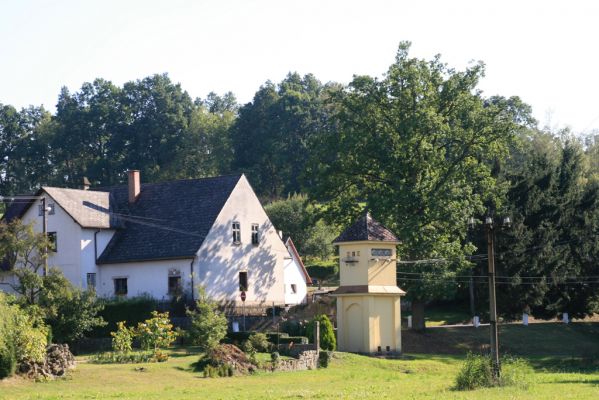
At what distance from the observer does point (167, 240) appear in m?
59.9

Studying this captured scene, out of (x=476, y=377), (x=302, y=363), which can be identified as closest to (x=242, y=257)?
(x=302, y=363)

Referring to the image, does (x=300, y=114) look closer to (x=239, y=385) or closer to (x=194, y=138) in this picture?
(x=194, y=138)

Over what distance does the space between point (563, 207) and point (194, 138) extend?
181 ft

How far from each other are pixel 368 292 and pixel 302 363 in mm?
8460

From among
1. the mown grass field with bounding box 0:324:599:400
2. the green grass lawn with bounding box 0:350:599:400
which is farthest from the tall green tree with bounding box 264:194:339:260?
the green grass lawn with bounding box 0:350:599:400

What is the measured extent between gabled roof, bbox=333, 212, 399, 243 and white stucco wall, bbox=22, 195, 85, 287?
16075mm

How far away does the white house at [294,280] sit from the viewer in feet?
245

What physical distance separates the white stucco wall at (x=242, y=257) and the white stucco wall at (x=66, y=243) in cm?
747

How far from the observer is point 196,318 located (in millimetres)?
48656

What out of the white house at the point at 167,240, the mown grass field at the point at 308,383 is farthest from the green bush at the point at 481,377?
the white house at the point at 167,240

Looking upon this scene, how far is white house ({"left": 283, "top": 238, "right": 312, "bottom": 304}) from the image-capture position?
74.6 meters

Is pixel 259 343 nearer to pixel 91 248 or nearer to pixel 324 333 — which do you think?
pixel 324 333

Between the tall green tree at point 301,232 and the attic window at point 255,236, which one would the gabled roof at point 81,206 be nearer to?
the attic window at point 255,236

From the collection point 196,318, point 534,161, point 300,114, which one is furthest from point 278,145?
point 196,318
